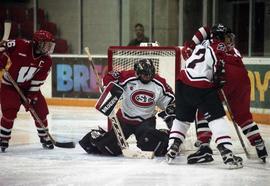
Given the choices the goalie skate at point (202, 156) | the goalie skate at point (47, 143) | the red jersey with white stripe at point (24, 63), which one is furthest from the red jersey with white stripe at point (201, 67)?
the goalie skate at point (47, 143)

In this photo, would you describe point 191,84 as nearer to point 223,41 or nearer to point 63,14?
point 223,41

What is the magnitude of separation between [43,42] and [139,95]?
0.90 meters

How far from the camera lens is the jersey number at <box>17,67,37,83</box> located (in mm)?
5582

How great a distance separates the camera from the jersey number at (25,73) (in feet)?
18.3

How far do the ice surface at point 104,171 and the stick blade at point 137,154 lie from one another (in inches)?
2.4

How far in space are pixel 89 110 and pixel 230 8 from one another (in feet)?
8.24

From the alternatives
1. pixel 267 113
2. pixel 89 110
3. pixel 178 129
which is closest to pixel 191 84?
pixel 178 129

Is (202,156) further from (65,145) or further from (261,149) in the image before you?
(65,145)

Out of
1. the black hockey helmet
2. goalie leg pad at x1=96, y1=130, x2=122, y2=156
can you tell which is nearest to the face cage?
goalie leg pad at x1=96, y1=130, x2=122, y2=156

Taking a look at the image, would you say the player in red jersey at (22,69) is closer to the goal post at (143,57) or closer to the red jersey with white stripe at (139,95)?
the red jersey with white stripe at (139,95)

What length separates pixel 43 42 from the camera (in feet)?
18.1

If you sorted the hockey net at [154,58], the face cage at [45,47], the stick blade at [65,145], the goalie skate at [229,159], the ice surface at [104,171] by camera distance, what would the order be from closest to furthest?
the ice surface at [104,171] → the goalie skate at [229,159] → the face cage at [45,47] → the stick blade at [65,145] → the hockey net at [154,58]

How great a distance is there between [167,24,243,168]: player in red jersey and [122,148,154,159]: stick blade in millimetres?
328

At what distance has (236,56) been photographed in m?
5.13
